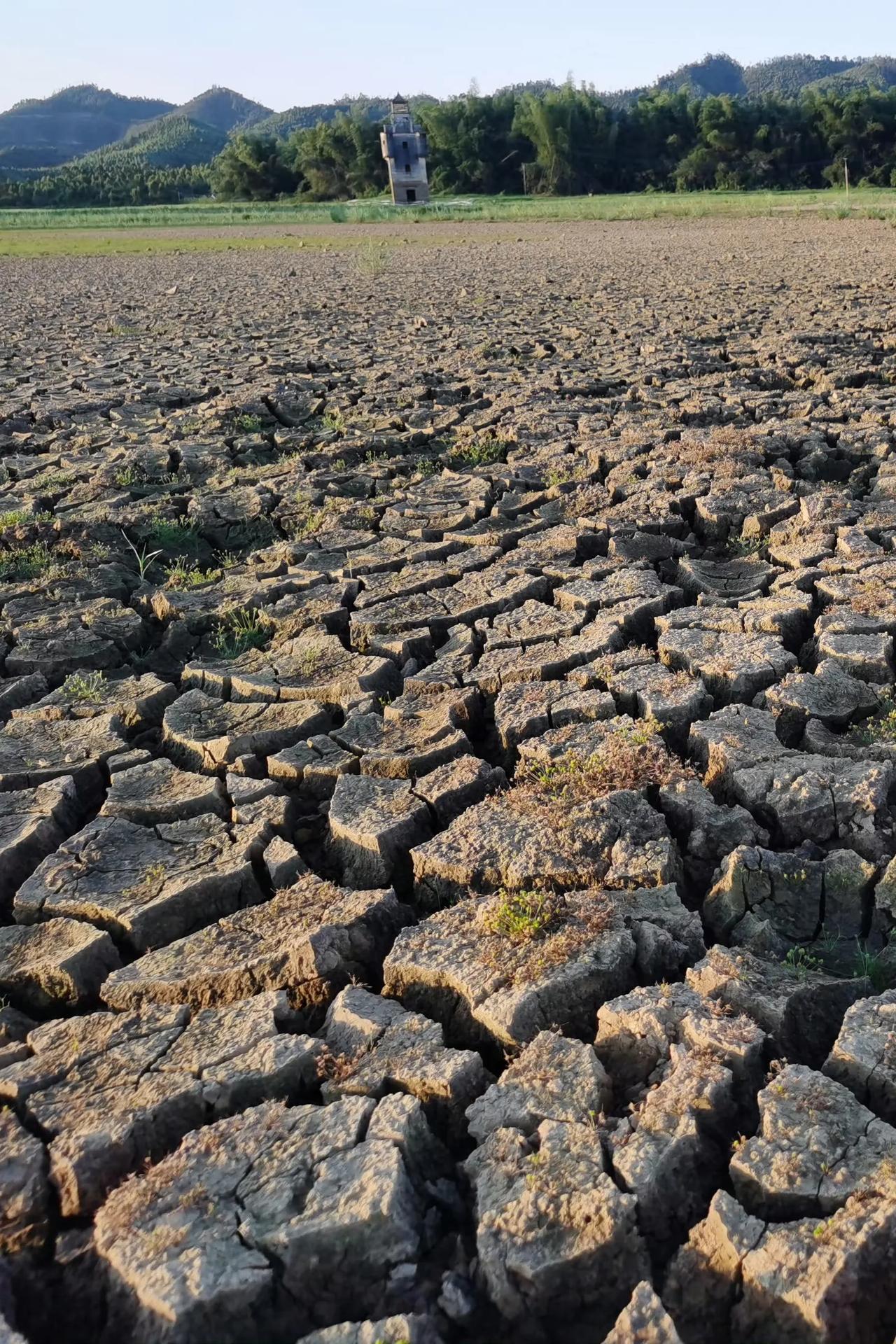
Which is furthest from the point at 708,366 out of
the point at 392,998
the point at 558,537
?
the point at 392,998

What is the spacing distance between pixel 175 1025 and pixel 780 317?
10.4 m

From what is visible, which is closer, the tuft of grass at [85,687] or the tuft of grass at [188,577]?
the tuft of grass at [85,687]

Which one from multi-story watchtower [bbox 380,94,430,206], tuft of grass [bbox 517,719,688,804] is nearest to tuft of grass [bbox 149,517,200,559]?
tuft of grass [bbox 517,719,688,804]

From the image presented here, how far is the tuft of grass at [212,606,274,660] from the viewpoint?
13.6 feet

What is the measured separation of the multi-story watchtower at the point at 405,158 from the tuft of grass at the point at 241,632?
2394 inches

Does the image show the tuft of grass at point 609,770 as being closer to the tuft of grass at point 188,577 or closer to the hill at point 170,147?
the tuft of grass at point 188,577

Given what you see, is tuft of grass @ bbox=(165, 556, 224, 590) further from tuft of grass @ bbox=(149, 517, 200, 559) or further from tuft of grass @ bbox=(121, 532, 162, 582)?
tuft of grass @ bbox=(149, 517, 200, 559)

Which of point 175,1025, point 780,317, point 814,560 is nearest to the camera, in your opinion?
point 175,1025

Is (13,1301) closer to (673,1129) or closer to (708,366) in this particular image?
(673,1129)

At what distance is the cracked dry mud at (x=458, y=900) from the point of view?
164 cm

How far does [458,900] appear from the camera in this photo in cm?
253

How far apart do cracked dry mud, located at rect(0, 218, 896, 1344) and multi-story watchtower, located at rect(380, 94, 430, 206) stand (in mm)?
60117

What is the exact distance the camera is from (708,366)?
27.3ft

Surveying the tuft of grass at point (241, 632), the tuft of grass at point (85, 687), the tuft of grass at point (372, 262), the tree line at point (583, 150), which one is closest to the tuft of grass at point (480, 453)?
the tuft of grass at point (241, 632)
